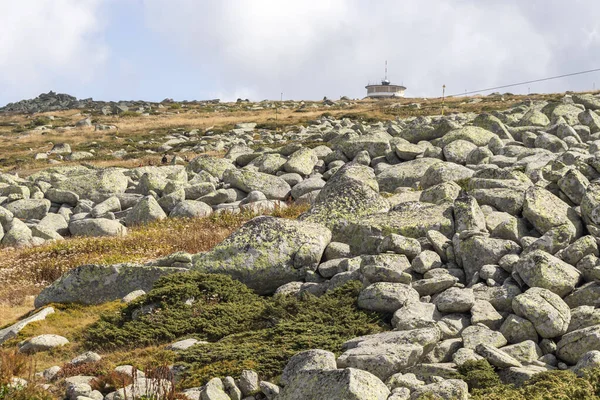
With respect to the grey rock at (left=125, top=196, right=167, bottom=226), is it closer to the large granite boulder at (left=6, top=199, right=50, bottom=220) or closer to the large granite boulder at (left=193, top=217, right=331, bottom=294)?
the large granite boulder at (left=6, top=199, right=50, bottom=220)

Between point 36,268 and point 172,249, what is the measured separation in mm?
4155


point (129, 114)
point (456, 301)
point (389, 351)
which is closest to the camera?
point (389, 351)

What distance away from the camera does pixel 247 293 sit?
1408 cm

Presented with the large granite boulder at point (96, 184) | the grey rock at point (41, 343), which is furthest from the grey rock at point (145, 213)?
the grey rock at point (41, 343)

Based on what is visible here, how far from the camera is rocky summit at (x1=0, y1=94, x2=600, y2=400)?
9.07 m

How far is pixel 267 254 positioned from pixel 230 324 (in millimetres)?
2931

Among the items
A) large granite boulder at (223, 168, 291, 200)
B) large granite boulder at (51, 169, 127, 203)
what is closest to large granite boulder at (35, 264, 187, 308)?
large granite boulder at (223, 168, 291, 200)

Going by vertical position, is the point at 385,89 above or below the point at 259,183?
above

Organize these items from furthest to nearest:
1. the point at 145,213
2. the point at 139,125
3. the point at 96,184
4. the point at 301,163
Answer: the point at 139,125 < the point at 96,184 < the point at 301,163 < the point at 145,213

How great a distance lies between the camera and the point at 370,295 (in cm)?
1186

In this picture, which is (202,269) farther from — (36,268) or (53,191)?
(53,191)

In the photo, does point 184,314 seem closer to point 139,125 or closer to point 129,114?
point 139,125

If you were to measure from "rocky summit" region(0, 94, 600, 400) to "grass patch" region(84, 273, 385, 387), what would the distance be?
0.03 m

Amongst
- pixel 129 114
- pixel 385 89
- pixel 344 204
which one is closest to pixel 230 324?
pixel 344 204
